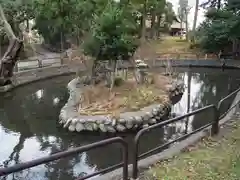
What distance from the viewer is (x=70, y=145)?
28.4ft

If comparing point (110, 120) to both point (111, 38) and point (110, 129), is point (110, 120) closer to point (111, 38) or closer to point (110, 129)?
point (110, 129)

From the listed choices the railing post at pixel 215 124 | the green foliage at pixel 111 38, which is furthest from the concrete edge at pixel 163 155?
the green foliage at pixel 111 38

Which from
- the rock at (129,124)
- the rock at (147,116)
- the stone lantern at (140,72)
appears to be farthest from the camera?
the stone lantern at (140,72)

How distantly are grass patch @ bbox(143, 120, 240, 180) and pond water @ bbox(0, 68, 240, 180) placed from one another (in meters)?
2.35

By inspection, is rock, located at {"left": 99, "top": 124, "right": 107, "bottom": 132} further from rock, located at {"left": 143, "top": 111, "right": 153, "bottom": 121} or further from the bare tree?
the bare tree

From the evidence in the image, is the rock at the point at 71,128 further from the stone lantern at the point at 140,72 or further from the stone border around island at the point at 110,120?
the stone lantern at the point at 140,72

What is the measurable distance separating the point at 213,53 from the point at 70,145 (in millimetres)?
20117

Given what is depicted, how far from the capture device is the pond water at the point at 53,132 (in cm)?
716

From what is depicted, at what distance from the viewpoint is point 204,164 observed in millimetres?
4996

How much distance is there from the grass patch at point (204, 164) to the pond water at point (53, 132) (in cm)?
235

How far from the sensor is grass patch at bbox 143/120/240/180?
457 cm

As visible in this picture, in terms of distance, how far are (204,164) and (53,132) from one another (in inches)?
221

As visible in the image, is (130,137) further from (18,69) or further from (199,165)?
(18,69)

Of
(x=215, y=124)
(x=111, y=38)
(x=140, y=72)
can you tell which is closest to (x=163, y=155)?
(x=215, y=124)
